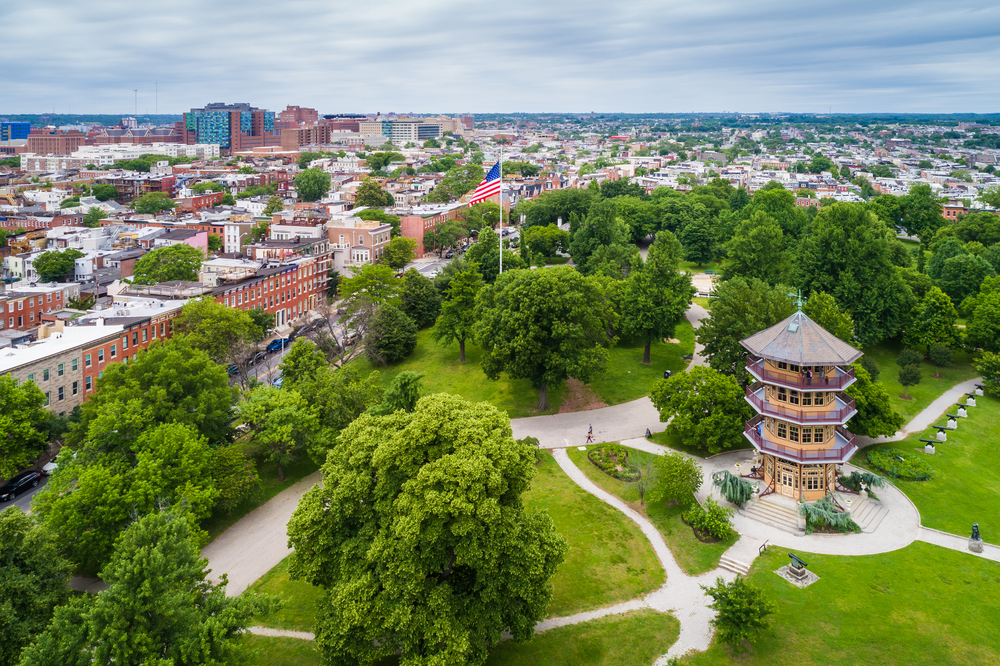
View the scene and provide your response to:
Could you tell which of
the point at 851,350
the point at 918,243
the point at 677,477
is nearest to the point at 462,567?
the point at 677,477

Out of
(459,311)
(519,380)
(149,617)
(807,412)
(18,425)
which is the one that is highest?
(459,311)

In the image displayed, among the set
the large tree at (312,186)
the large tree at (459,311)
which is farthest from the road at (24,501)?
the large tree at (312,186)

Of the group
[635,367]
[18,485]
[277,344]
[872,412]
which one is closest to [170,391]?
[18,485]

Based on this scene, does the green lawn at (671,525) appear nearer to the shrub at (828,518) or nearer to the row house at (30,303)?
the shrub at (828,518)

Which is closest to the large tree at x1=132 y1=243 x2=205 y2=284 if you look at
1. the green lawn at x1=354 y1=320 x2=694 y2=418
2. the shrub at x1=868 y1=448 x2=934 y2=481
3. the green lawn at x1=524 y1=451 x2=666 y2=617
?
the green lawn at x1=354 y1=320 x2=694 y2=418

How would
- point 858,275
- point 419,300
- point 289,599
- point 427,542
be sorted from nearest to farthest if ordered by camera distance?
point 427,542, point 289,599, point 858,275, point 419,300

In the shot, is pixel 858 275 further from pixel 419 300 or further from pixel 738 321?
pixel 419 300
